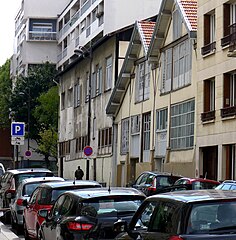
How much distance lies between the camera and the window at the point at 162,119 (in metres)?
38.2

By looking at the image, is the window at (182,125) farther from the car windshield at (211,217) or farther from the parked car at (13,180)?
the car windshield at (211,217)

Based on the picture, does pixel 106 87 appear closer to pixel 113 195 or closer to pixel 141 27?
pixel 141 27

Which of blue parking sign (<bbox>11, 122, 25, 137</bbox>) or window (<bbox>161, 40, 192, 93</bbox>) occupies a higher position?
window (<bbox>161, 40, 192, 93</bbox>)

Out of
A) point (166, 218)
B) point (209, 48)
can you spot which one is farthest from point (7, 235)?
point (209, 48)

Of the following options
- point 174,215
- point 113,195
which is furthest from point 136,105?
point 174,215

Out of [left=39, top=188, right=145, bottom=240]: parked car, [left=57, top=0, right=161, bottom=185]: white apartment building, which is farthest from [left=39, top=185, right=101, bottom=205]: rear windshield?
[left=57, top=0, right=161, bottom=185]: white apartment building

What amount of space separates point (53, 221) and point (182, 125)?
76.0 ft

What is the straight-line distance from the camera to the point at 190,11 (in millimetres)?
35875

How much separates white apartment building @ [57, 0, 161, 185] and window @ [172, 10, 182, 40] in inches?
335

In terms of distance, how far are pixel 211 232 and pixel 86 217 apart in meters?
4.03

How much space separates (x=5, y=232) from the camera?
2033 cm

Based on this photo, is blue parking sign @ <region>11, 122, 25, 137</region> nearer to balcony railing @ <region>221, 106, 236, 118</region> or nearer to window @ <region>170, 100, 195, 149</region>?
window @ <region>170, 100, 195, 149</region>

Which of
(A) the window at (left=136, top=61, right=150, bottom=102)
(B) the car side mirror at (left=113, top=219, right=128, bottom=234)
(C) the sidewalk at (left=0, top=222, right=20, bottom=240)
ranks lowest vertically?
(C) the sidewalk at (left=0, top=222, right=20, bottom=240)

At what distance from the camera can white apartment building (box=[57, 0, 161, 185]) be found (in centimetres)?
4922
